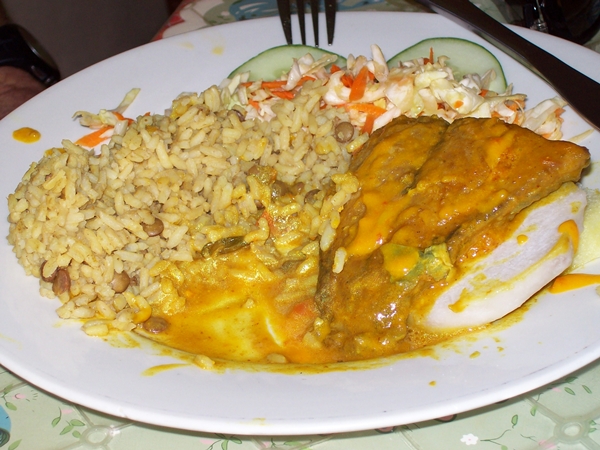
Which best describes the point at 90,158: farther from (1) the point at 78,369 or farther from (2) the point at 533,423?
(2) the point at 533,423

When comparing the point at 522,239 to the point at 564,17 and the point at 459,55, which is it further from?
the point at 564,17

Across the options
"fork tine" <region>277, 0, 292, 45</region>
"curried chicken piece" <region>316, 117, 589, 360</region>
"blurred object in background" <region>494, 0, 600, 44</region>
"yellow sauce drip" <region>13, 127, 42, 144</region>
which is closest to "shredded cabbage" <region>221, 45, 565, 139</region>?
"fork tine" <region>277, 0, 292, 45</region>

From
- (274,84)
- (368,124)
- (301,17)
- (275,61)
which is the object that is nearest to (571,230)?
(368,124)

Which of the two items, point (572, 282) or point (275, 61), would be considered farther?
point (275, 61)

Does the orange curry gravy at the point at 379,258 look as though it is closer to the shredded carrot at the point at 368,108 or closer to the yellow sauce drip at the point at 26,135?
the shredded carrot at the point at 368,108

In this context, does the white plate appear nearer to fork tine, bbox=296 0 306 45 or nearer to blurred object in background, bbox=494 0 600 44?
blurred object in background, bbox=494 0 600 44

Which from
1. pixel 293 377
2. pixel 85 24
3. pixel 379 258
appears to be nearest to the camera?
pixel 293 377

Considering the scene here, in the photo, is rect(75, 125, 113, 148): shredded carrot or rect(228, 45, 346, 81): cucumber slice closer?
rect(75, 125, 113, 148): shredded carrot
